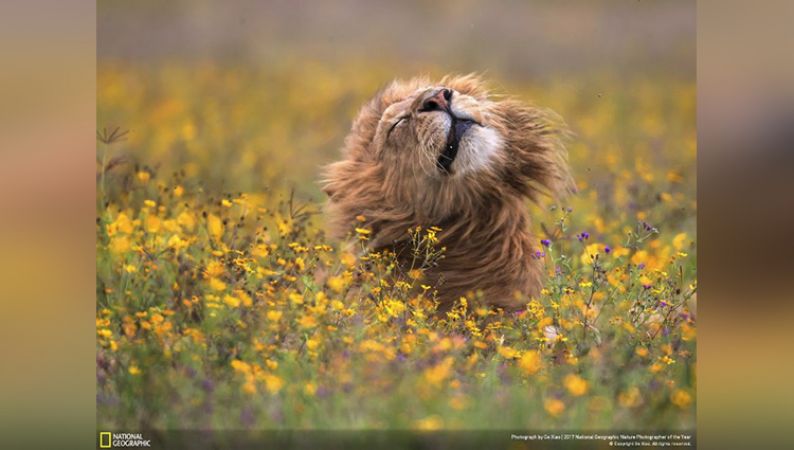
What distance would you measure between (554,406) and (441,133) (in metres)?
1.11

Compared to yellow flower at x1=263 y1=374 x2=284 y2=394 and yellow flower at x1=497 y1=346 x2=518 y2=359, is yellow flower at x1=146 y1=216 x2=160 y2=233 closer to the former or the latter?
yellow flower at x1=263 y1=374 x2=284 y2=394

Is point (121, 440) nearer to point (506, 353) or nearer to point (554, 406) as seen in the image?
point (506, 353)

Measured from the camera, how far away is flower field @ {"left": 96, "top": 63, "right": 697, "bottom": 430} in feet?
17.0

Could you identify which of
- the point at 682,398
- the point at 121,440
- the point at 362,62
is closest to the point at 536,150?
the point at 362,62

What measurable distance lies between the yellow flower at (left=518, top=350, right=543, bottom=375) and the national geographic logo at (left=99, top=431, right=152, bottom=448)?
4.72 feet

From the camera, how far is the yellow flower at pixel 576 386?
5.23 m

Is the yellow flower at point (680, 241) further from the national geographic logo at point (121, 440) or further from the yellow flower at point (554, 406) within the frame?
the national geographic logo at point (121, 440)

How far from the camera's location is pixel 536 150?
5.54 metres

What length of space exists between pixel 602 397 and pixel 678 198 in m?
0.85

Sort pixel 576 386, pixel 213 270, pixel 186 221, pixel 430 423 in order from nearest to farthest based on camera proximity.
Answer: pixel 430 423
pixel 576 386
pixel 213 270
pixel 186 221

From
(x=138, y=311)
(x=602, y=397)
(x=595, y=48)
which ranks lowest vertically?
(x=602, y=397)
